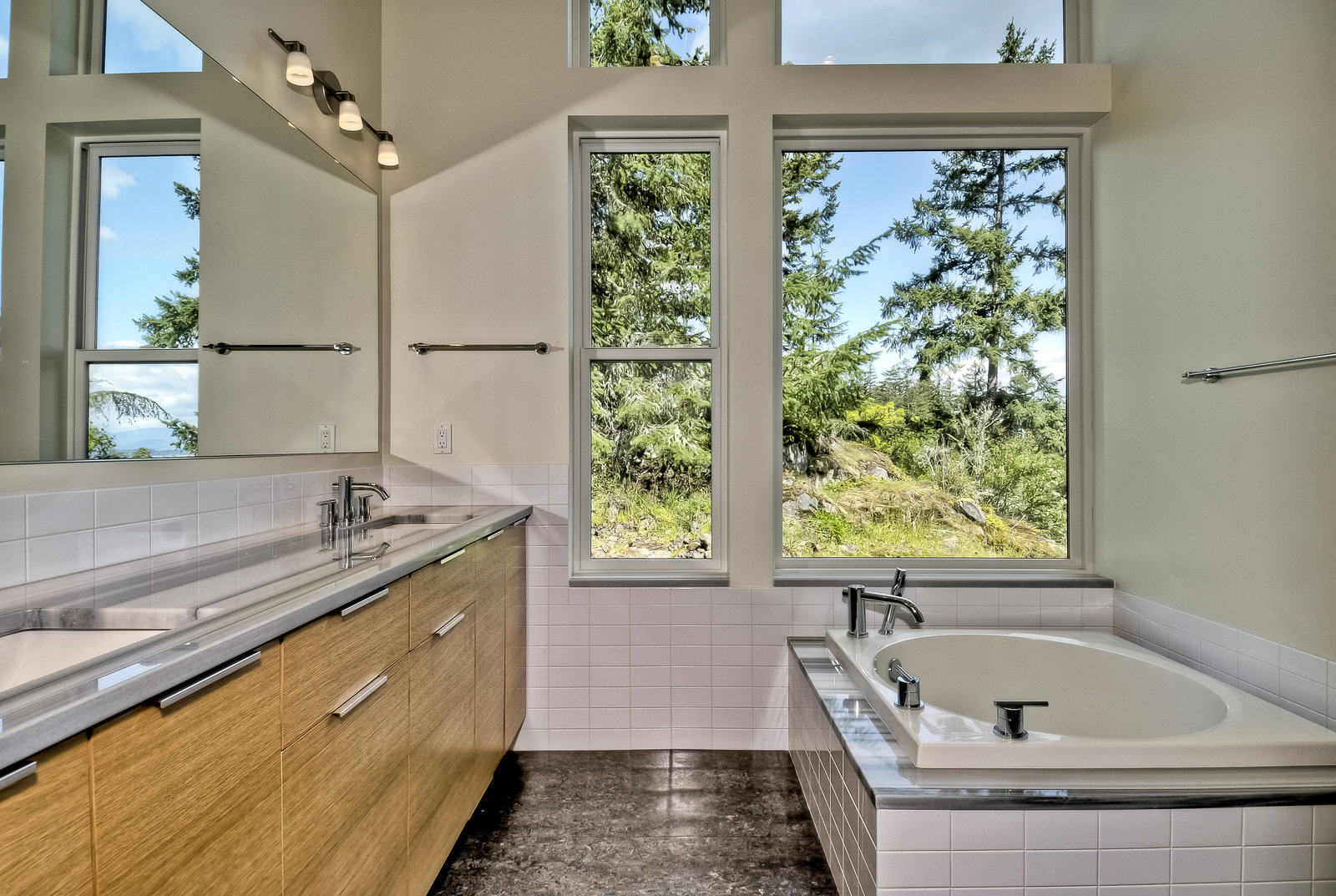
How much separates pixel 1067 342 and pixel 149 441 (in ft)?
9.21

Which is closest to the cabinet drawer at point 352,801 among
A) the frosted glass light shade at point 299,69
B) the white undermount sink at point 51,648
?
the white undermount sink at point 51,648

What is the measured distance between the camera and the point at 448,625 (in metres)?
1.53

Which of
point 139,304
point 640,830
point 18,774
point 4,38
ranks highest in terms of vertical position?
point 4,38

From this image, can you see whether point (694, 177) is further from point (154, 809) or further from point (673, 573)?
point (154, 809)

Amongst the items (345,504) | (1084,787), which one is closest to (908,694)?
(1084,787)

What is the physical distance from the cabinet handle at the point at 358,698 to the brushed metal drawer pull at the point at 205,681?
9.9 inches

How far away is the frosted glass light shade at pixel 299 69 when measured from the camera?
1.81 meters

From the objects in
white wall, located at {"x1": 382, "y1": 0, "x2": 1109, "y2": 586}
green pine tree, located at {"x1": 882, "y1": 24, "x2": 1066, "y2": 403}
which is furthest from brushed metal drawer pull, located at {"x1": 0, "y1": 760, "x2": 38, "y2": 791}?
green pine tree, located at {"x1": 882, "y1": 24, "x2": 1066, "y2": 403}

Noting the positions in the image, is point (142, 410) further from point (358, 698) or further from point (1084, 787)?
point (1084, 787)

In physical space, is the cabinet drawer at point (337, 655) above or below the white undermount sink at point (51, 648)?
below

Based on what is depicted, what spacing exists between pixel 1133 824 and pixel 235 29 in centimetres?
269

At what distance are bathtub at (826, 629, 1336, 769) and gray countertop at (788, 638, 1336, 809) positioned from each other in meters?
0.02

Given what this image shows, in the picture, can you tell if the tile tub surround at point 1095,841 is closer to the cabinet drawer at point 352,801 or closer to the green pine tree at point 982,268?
the cabinet drawer at point 352,801

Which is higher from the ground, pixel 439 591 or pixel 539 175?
pixel 539 175
